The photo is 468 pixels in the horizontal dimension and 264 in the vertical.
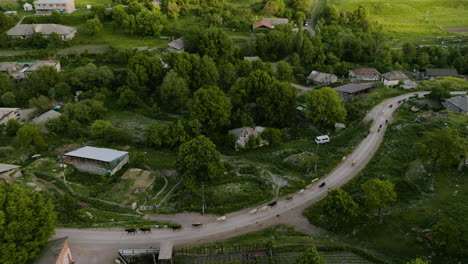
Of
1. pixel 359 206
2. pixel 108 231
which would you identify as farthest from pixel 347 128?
pixel 108 231

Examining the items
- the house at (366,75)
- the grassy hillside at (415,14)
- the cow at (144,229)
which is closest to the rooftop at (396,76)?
the house at (366,75)

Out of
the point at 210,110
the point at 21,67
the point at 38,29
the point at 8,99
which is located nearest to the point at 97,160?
the point at 210,110

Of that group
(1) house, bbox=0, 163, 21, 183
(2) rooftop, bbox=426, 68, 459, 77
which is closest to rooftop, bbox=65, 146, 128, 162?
(1) house, bbox=0, 163, 21, 183

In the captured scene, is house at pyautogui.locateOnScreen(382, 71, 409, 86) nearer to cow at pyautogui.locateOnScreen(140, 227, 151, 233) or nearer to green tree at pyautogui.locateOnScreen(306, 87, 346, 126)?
green tree at pyautogui.locateOnScreen(306, 87, 346, 126)

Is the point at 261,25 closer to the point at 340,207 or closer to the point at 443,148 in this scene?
the point at 443,148

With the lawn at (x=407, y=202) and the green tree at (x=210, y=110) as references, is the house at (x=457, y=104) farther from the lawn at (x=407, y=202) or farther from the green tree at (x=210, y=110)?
the green tree at (x=210, y=110)
